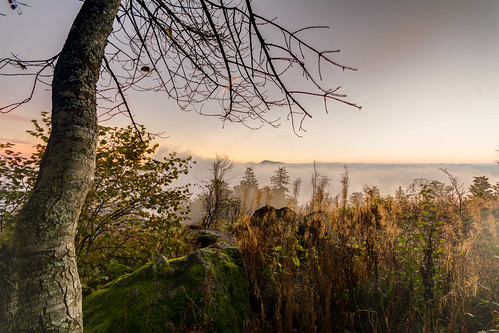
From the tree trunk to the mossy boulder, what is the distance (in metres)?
0.75

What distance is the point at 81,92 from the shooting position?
1048 mm

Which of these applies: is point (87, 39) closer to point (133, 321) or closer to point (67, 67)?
point (67, 67)

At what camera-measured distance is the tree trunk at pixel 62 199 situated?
845 millimetres

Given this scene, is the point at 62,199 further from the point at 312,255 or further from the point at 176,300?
the point at 312,255

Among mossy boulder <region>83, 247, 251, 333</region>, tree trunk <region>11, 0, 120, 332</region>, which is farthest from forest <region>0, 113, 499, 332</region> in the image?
tree trunk <region>11, 0, 120, 332</region>

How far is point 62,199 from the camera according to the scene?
93 cm

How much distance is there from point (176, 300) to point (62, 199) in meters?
1.38

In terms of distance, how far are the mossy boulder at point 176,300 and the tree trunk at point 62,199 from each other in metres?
0.75

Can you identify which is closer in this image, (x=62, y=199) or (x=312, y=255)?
(x=62, y=199)

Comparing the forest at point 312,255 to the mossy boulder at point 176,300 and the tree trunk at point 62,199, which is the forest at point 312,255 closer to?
the mossy boulder at point 176,300

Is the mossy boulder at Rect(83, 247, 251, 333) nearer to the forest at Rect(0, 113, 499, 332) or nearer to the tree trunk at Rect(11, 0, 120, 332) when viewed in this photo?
the forest at Rect(0, 113, 499, 332)

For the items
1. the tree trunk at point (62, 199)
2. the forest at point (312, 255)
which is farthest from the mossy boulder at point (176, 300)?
the tree trunk at point (62, 199)

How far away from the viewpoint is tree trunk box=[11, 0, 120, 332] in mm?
845

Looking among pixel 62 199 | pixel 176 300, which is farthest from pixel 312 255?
pixel 62 199
